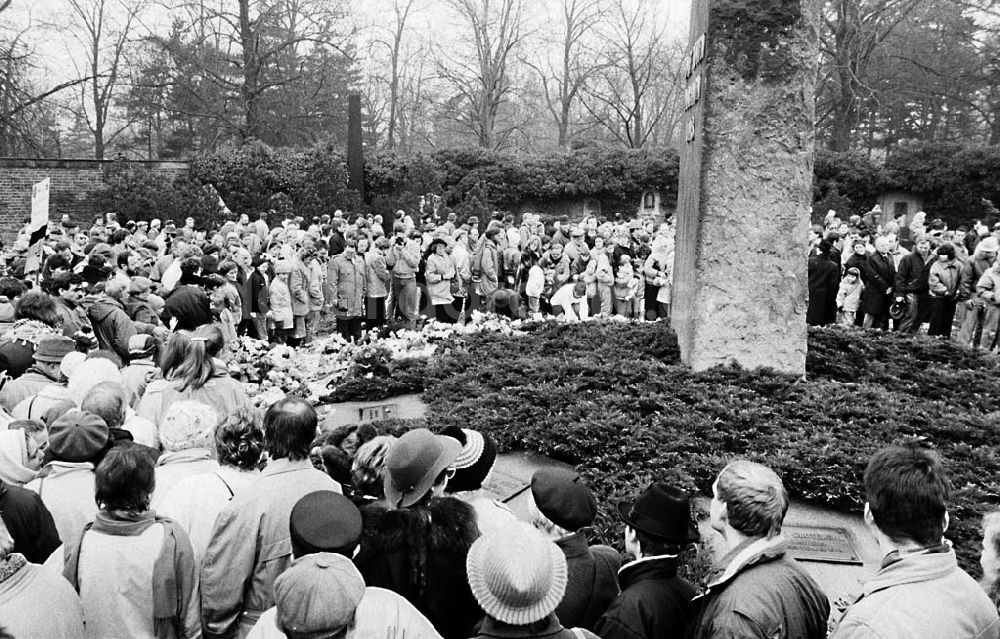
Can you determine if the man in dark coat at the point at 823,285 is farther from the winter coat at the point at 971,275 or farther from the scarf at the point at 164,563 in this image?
the scarf at the point at 164,563

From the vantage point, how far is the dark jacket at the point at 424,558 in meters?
3.34

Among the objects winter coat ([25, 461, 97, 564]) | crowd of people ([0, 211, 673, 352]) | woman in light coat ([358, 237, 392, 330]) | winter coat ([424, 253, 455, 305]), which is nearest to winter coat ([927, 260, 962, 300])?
crowd of people ([0, 211, 673, 352])

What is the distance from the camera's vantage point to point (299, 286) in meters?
13.4

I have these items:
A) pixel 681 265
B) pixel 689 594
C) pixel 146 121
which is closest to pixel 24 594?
pixel 689 594

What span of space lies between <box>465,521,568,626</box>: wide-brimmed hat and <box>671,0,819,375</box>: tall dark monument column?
225 inches

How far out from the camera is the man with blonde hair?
3004 mm

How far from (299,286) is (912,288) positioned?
33.7ft

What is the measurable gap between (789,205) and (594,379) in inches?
99.1

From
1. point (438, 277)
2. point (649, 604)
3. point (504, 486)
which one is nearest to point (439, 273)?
point (438, 277)

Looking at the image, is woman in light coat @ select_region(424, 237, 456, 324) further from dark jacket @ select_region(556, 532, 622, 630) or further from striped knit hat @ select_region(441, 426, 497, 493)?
dark jacket @ select_region(556, 532, 622, 630)

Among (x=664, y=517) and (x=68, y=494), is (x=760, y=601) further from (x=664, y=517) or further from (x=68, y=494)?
(x=68, y=494)

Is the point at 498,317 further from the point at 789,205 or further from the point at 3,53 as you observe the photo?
the point at 3,53

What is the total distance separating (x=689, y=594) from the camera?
132 inches

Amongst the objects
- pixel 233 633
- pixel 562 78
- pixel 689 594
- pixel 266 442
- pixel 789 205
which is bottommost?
pixel 233 633
